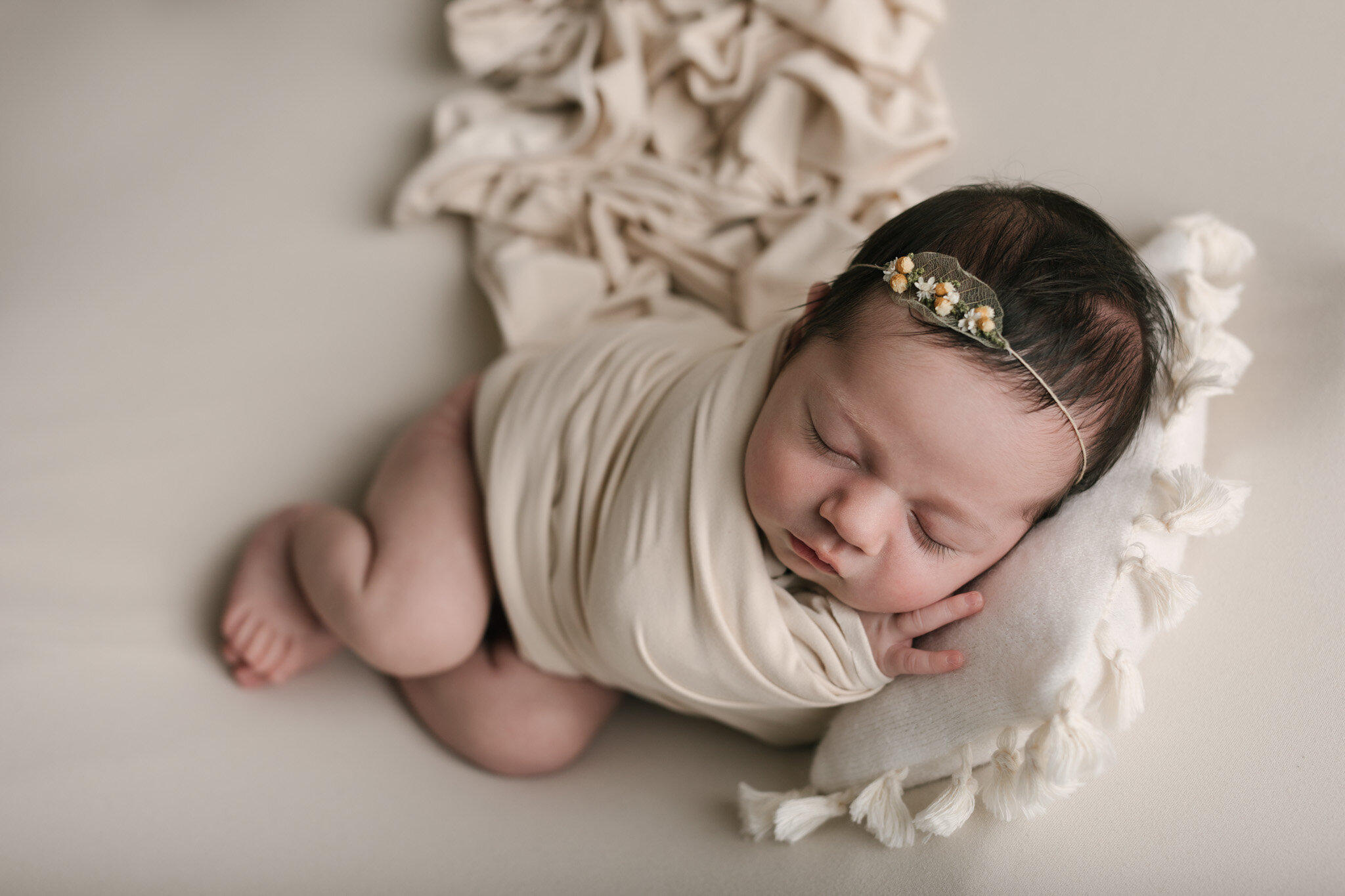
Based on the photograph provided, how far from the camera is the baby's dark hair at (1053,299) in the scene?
1000 mm

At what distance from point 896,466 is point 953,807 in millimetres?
376

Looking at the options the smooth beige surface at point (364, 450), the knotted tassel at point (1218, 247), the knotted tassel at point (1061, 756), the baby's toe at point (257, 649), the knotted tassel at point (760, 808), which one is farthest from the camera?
the baby's toe at point (257, 649)

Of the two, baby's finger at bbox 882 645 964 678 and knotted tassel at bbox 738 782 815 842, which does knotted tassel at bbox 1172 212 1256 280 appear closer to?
baby's finger at bbox 882 645 964 678

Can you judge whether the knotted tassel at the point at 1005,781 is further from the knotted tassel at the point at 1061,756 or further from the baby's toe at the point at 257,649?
the baby's toe at the point at 257,649

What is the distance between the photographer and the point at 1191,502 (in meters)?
1.03

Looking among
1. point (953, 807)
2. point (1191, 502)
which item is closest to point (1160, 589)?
point (1191, 502)

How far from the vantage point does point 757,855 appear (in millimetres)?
1139

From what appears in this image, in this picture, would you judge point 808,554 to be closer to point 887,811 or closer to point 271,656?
point 887,811

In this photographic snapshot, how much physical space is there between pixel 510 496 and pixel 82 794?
2.20 feet

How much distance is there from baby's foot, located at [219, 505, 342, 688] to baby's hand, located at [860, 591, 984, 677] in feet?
2.82

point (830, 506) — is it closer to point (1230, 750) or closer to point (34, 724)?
point (1230, 750)

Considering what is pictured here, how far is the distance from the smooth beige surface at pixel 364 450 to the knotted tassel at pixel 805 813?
0.03m

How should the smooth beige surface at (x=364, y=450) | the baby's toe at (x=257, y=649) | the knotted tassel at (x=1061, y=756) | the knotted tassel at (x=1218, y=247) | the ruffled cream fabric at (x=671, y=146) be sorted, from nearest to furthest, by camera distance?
the knotted tassel at (x=1061, y=756)
the smooth beige surface at (x=364, y=450)
the knotted tassel at (x=1218, y=247)
the baby's toe at (x=257, y=649)
the ruffled cream fabric at (x=671, y=146)

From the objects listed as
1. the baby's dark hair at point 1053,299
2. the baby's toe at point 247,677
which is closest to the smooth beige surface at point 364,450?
the baby's toe at point 247,677
